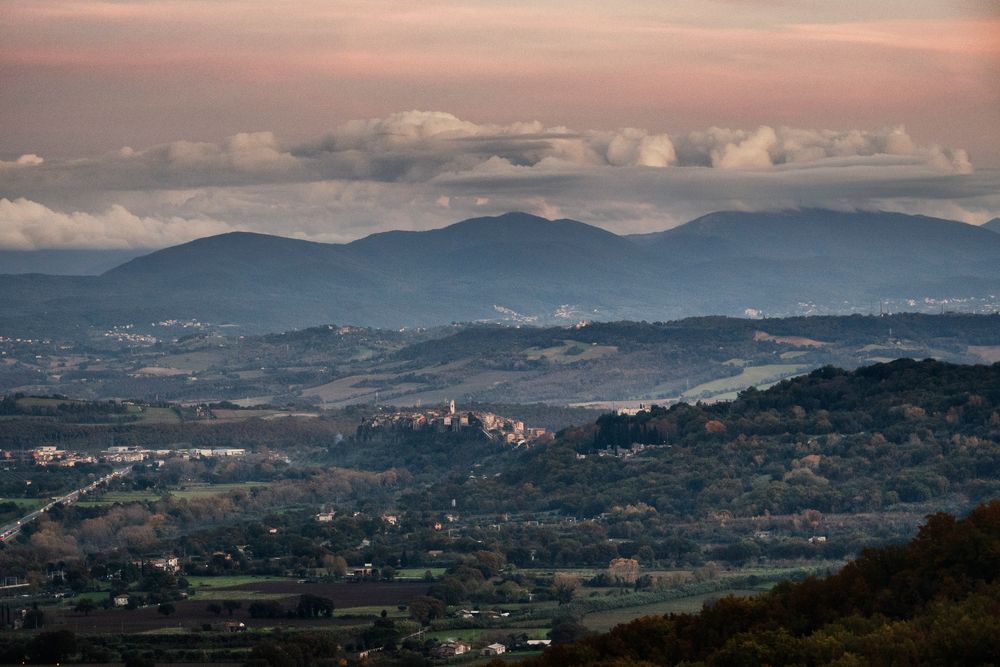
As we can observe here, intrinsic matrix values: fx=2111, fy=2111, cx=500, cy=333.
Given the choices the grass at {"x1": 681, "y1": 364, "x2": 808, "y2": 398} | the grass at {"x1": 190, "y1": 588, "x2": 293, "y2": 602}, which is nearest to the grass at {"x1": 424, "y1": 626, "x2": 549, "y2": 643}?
the grass at {"x1": 190, "y1": 588, "x2": 293, "y2": 602}

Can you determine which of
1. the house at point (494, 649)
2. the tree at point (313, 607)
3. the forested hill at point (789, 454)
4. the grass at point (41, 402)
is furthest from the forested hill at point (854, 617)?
the grass at point (41, 402)

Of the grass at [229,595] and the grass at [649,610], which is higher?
the grass at [649,610]

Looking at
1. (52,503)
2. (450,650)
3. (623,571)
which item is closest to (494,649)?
(450,650)

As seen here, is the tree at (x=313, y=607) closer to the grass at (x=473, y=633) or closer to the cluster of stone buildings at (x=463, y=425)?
the grass at (x=473, y=633)

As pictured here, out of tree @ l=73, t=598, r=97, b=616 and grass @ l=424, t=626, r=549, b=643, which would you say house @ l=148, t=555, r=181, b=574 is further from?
grass @ l=424, t=626, r=549, b=643

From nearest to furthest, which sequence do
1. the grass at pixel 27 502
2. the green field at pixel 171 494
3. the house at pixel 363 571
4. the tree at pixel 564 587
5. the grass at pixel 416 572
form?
the tree at pixel 564 587, the grass at pixel 416 572, the house at pixel 363 571, the green field at pixel 171 494, the grass at pixel 27 502

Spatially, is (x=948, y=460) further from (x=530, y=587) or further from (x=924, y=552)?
(x=924, y=552)

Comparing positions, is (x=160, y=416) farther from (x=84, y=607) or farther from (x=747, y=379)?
(x=84, y=607)
